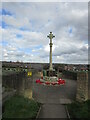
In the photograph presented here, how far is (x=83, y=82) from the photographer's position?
12484mm

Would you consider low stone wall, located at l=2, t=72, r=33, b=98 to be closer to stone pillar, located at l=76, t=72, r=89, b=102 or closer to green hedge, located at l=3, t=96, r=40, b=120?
green hedge, located at l=3, t=96, r=40, b=120

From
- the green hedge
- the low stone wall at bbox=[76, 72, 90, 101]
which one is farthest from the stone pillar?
the green hedge

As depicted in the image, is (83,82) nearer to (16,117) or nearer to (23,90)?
(23,90)

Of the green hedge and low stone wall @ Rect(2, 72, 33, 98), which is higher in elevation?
low stone wall @ Rect(2, 72, 33, 98)

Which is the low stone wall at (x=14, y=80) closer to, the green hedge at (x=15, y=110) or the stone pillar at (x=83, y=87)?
the green hedge at (x=15, y=110)

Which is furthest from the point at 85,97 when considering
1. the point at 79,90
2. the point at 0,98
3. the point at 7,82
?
the point at 0,98

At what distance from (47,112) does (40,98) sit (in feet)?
12.9

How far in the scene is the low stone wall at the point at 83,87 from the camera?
12008 mm

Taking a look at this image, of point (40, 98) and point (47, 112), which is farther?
point (40, 98)

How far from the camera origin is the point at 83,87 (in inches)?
488

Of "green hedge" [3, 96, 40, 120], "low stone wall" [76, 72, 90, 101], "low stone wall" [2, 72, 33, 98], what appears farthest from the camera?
"low stone wall" [76, 72, 90, 101]

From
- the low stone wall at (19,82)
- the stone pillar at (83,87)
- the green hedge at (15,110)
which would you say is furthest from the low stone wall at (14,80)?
the stone pillar at (83,87)

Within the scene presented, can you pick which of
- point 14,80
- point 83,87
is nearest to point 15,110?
point 14,80

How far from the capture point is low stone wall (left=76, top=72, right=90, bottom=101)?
1201 centimetres
